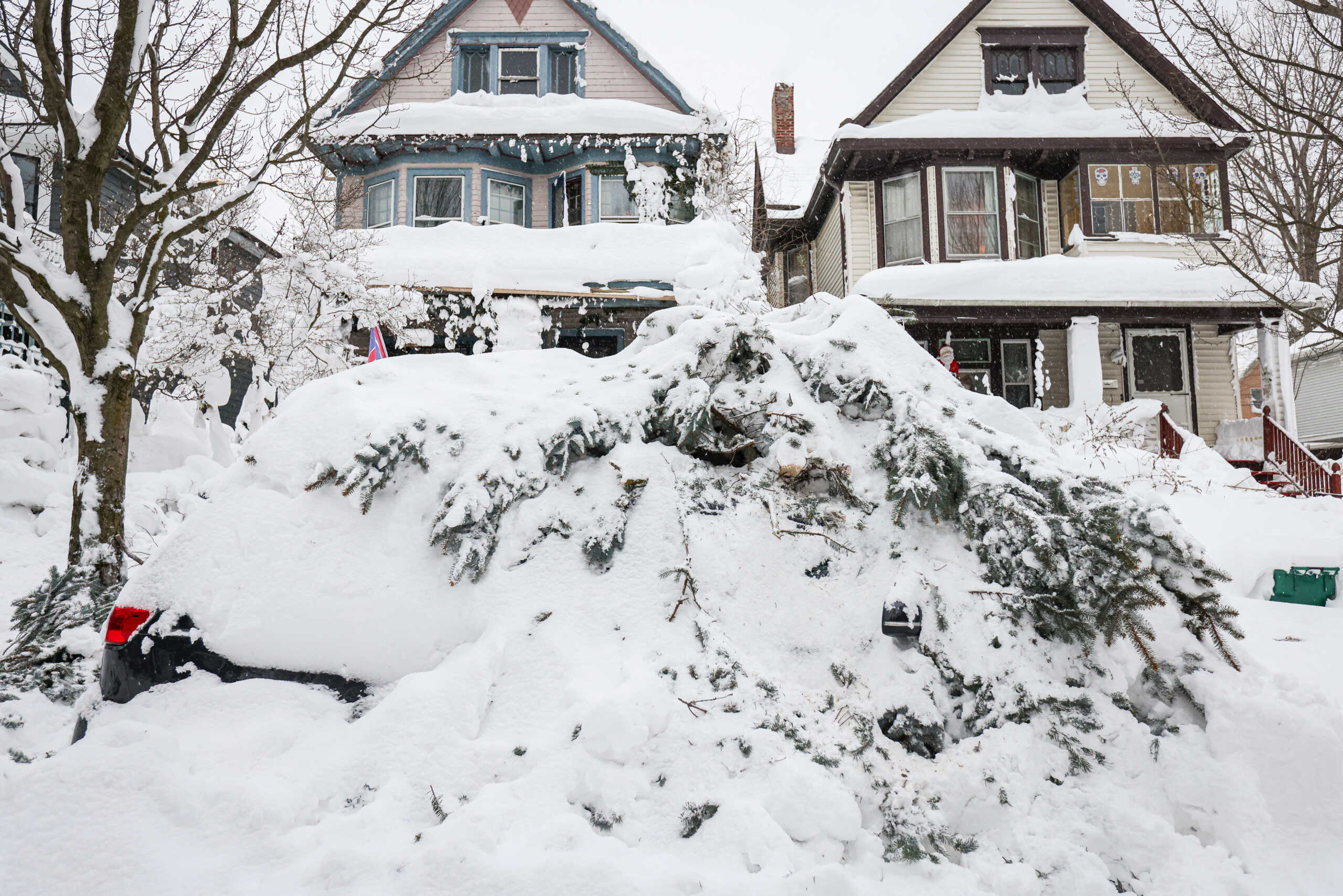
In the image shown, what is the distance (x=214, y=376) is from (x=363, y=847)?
11.7 m

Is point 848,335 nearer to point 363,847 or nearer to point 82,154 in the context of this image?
point 363,847

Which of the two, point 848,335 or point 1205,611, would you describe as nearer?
point 1205,611

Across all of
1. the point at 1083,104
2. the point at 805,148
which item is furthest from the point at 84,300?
the point at 805,148

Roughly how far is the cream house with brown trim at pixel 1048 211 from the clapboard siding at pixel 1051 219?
Answer: 0.10ft

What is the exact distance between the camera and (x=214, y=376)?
11945mm

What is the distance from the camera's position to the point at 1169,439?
11.9 meters

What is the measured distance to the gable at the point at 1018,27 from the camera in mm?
15086

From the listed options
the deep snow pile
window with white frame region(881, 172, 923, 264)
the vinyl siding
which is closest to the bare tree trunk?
the deep snow pile

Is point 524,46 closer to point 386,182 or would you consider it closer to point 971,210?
point 386,182

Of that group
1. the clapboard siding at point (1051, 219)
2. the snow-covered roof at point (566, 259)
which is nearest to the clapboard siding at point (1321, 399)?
the clapboard siding at point (1051, 219)

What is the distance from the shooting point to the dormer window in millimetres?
15266

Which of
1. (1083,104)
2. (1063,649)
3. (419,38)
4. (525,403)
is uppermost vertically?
(419,38)

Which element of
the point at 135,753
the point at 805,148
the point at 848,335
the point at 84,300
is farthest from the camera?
the point at 805,148

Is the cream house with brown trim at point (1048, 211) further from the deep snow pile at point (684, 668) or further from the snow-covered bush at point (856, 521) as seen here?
the deep snow pile at point (684, 668)
